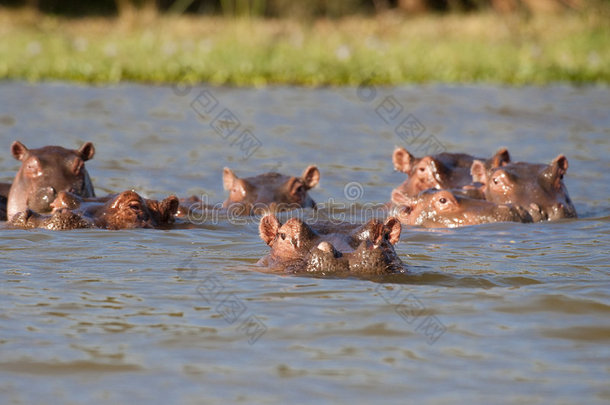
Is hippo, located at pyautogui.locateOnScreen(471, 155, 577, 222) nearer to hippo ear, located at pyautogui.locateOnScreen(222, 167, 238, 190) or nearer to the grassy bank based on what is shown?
hippo ear, located at pyautogui.locateOnScreen(222, 167, 238, 190)

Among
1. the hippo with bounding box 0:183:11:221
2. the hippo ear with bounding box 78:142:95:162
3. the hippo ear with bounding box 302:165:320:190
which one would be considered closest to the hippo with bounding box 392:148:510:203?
the hippo ear with bounding box 302:165:320:190

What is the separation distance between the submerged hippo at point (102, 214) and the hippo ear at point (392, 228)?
234 centimetres

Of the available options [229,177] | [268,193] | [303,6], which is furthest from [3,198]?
[303,6]

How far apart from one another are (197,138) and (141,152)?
5.28 ft

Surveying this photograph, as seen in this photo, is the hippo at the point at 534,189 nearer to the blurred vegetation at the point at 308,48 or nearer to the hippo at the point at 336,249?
the hippo at the point at 336,249

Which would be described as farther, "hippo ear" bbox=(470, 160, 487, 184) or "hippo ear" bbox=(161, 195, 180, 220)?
"hippo ear" bbox=(470, 160, 487, 184)

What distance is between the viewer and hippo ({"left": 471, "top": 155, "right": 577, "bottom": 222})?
8.79 metres

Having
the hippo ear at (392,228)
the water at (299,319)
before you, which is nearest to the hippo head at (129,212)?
the water at (299,319)

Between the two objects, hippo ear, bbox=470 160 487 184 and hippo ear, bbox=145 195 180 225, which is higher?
hippo ear, bbox=470 160 487 184

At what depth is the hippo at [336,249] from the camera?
614 cm

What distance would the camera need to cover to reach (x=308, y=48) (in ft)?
76.6

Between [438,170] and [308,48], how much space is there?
14117 millimetres

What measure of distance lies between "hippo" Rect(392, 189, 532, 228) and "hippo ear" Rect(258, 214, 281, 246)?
2305mm

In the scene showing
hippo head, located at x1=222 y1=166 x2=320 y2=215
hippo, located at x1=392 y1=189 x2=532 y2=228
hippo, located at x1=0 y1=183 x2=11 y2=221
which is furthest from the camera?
hippo head, located at x1=222 y1=166 x2=320 y2=215
